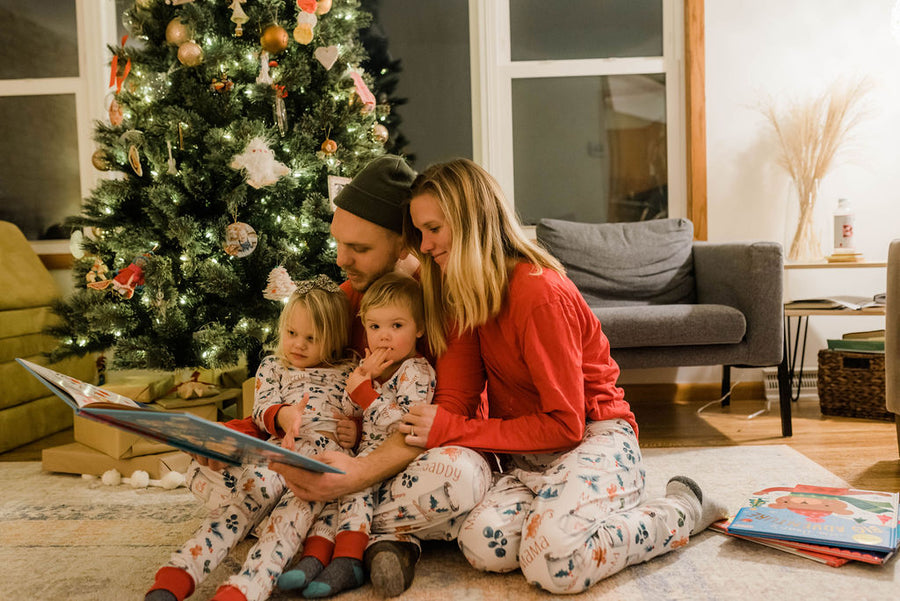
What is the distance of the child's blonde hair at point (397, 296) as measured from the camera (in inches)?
62.1

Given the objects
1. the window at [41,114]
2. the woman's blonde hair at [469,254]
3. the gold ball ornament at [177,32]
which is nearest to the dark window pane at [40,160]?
the window at [41,114]

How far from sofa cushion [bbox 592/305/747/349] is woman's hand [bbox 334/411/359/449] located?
1157 millimetres

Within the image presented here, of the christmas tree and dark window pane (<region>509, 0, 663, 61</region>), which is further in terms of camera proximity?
dark window pane (<region>509, 0, 663, 61</region>)

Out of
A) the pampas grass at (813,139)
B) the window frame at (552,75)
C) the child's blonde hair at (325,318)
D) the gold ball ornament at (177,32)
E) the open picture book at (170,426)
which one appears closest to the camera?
the open picture book at (170,426)

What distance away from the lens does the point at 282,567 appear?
1.32 metres

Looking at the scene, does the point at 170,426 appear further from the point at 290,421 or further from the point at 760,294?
the point at 760,294

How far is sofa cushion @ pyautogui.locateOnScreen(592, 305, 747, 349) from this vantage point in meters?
2.47

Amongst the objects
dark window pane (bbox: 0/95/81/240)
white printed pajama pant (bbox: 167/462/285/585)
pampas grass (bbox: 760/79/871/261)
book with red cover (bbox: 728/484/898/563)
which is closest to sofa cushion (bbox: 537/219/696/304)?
pampas grass (bbox: 760/79/871/261)

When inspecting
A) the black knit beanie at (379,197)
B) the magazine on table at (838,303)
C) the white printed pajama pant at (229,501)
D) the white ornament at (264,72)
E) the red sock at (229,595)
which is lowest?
the red sock at (229,595)

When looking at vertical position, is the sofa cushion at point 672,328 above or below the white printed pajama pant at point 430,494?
above

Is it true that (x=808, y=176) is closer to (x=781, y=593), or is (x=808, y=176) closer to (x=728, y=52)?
(x=728, y=52)

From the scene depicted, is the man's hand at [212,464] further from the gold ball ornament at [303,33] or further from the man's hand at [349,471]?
the gold ball ornament at [303,33]

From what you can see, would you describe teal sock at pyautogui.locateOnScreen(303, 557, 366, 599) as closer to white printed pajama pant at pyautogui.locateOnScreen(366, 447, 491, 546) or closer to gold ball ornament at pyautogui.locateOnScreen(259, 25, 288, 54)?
white printed pajama pant at pyautogui.locateOnScreen(366, 447, 491, 546)

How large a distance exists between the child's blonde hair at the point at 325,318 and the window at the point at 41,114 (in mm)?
2322
